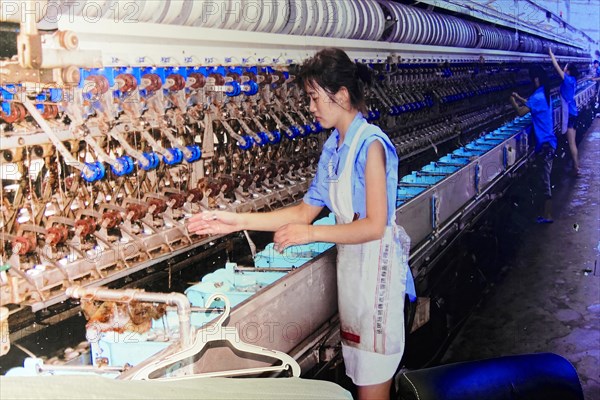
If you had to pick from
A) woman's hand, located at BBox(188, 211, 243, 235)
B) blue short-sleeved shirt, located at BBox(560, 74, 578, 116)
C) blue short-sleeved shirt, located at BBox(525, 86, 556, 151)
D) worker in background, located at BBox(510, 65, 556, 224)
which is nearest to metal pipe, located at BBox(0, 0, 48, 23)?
woman's hand, located at BBox(188, 211, 243, 235)

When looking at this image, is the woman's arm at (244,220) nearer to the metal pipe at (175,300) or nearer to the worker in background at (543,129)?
the metal pipe at (175,300)

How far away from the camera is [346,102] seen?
219cm

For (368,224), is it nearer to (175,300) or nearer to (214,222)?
(214,222)

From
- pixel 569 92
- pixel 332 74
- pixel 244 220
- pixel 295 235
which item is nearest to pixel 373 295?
pixel 295 235

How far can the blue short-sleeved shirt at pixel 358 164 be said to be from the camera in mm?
2143

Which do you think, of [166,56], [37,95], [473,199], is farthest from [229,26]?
[473,199]

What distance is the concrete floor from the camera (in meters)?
4.02

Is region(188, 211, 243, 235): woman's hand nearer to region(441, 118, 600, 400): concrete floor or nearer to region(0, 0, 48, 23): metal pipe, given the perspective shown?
region(0, 0, 48, 23): metal pipe

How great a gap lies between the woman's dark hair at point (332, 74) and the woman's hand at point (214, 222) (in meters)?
0.50

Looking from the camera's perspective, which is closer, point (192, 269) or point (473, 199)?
point (192, 269)

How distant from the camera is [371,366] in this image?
2.30 metres

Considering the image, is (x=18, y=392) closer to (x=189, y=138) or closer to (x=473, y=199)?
(x=189, y=138)

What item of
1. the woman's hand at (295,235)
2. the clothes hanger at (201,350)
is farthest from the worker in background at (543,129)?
the clothes hanger at (201,350)

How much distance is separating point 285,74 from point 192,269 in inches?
53.8
